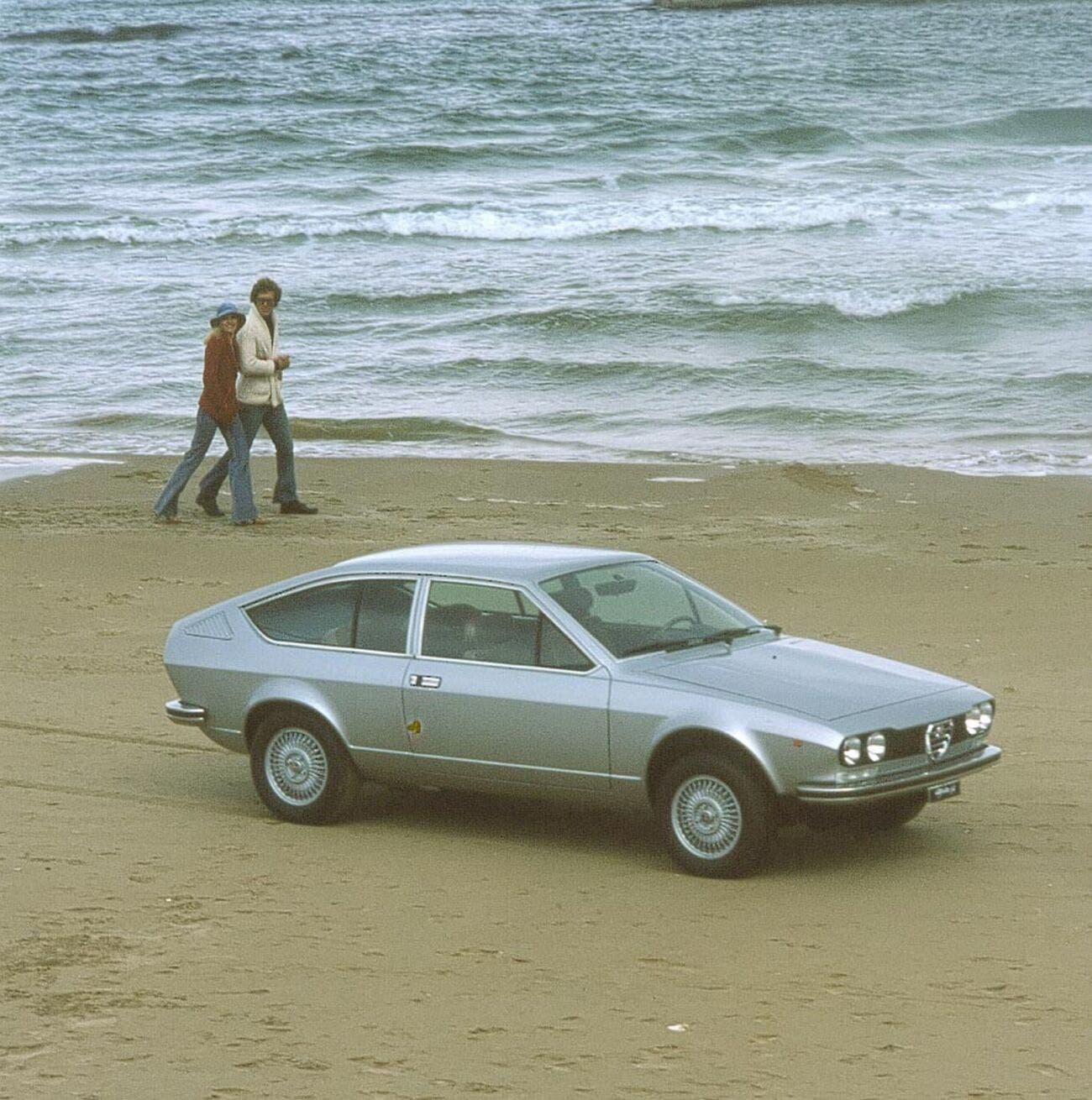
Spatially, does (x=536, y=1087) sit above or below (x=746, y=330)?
below

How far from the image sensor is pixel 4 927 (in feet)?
24.3

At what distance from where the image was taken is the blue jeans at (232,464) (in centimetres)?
1608

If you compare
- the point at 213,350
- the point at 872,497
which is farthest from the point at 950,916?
the point at 872,497

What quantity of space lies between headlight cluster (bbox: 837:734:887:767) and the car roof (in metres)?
1.66

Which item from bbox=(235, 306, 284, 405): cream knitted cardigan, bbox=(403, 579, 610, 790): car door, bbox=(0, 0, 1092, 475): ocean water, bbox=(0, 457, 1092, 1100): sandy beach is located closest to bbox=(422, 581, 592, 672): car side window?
bbox=(403, 579, 610, 790): car door

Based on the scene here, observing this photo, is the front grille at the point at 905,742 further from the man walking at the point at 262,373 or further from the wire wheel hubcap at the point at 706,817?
the man walking at the point at 262,373

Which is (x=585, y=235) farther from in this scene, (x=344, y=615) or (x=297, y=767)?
(x=297, y=767)

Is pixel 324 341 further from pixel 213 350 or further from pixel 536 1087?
pixel 536 1087

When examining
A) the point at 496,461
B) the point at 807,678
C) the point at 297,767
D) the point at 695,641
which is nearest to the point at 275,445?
the point at 496,461

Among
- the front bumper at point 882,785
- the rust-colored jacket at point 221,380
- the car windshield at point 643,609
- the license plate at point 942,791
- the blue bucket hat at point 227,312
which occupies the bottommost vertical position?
the license plate at point 942,791

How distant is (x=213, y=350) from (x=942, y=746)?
9.29m

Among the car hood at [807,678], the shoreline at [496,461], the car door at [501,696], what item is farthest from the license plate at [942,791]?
the shoreline at [496,461]

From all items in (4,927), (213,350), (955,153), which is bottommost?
(4,927)

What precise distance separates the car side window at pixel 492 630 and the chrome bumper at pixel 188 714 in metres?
1.20
